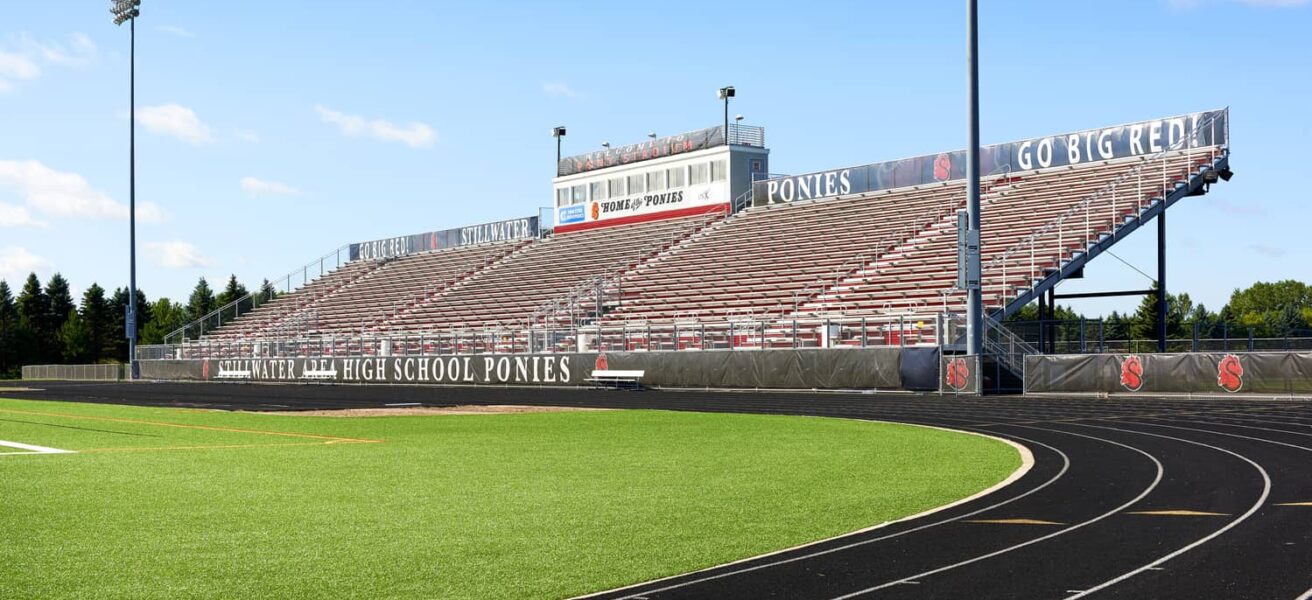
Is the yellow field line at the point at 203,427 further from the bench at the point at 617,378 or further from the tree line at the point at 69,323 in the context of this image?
the tree line at the point at 69,323

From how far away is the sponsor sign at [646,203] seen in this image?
55812mm

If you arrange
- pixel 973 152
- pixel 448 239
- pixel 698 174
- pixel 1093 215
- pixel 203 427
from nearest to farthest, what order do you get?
1. pixel 203 427
2. pixel 973 152
3. pixel 1093 215
4. pixel 698 174
5. pixel 448 239

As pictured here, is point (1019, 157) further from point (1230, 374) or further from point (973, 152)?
point (1230, 374)

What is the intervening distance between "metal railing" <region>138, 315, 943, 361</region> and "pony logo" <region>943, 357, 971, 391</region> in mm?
1417

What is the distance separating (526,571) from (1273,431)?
46.2 ft

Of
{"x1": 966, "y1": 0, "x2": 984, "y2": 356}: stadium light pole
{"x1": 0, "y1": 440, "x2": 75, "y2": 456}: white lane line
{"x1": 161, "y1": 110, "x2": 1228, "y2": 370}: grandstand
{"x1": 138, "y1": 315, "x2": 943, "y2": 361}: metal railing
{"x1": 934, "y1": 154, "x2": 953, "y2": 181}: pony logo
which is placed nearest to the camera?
{"x1": 0, "y1": 440, "x2": 75, "y2": 456}: white lane line

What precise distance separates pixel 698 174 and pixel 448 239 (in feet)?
65.6

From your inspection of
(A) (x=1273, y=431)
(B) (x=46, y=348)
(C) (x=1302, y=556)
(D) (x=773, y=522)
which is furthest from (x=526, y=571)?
(B) (x=46, y=348)

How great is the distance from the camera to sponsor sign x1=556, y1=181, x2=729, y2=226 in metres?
55.8

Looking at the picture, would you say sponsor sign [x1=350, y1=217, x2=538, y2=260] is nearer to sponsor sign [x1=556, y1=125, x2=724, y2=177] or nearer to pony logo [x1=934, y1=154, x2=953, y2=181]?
sponsor sign [x1=556, y1=125, x2=724, y2=177]

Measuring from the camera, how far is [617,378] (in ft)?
131

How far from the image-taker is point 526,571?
7.56 m

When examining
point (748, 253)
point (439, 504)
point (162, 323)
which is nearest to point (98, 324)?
point (162, 323)

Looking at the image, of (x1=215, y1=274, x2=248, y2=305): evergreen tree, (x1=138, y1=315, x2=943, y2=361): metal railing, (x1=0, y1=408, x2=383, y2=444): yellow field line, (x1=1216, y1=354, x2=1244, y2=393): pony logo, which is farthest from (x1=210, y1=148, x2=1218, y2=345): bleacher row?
(x1=215, y1=274, x2=248, y2=305): evergreen tree
